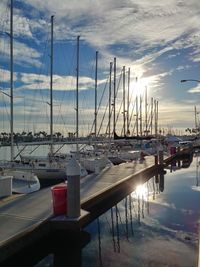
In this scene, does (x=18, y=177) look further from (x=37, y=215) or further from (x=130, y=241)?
(x=130, y=241)

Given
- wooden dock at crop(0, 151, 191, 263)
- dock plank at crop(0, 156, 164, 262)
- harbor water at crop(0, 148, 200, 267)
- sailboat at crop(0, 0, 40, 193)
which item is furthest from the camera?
sailboat at crop(0, 0, 40, 193)

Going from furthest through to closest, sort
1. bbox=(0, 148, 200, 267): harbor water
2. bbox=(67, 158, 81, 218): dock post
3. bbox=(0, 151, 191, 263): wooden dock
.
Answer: bbox=(67, 158, 81, 218): dock post < bbox=(0, 148, 200, 267): harbor water < bbox=(0, 151, 191, 263): wooden dock

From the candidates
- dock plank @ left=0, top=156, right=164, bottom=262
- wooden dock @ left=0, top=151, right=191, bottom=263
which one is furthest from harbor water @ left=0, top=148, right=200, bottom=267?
dock plank @ left=0, top=156, right=164, bottom=262

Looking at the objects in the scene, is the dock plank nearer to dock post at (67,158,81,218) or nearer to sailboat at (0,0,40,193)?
dock post at (67,158,81,218)

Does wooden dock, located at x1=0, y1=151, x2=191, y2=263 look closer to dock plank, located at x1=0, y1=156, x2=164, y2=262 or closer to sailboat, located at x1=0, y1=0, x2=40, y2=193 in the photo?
dock plank, located at x1=0, y1=156, x2=164, y2=262

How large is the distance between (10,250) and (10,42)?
16885 millimetres

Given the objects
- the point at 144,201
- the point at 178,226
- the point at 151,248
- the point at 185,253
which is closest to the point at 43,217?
the point at 151,248

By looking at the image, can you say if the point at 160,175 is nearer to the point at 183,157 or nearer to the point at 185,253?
the point at 185,253

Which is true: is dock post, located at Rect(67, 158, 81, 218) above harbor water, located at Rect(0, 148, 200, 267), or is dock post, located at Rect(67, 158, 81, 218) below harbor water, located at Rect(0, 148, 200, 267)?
above

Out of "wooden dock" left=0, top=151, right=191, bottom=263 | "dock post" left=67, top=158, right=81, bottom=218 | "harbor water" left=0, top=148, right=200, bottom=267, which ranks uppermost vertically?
"dock post" left=67, top=158, right=81, bottom=218

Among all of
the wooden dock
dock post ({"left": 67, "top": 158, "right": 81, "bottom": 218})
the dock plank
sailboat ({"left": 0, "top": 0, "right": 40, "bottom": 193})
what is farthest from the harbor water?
sailboat ({"left": 0, "top": 0, "right": 40, "bottom": 193})

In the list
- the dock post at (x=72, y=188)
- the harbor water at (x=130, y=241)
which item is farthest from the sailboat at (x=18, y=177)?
the dock post at (x=72, y=188)

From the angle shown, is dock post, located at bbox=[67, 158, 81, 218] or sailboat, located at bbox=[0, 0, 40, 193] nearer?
dock post, located at bbox=[67, 158, 81, 218]

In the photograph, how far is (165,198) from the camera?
18.3 metres
